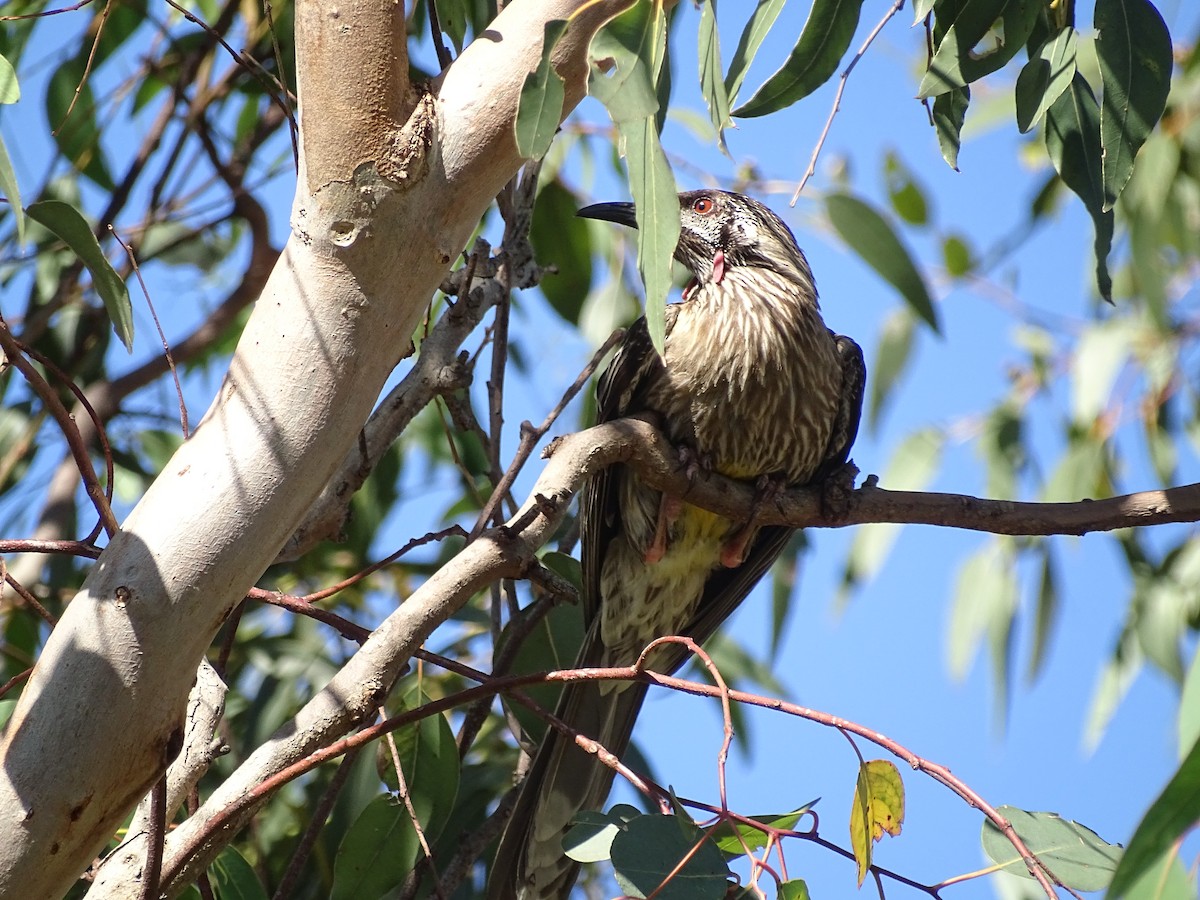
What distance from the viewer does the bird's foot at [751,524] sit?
2639mm

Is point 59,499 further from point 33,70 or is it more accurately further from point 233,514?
point 233,514

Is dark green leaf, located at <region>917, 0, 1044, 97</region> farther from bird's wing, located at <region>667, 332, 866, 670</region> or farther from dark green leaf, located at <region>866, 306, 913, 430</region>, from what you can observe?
dark green leaf, located at <region>866, 306, 913, 430</region>

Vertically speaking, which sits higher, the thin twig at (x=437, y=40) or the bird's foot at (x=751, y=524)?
the thin twig at (x=437, y=40)

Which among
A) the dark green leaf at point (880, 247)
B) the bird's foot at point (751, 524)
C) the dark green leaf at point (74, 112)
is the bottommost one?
the bird's foot at point (751, 524)

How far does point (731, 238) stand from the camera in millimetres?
3375

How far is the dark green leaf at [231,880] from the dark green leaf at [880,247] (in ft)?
6.26

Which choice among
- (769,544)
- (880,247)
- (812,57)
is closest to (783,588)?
(769,544)

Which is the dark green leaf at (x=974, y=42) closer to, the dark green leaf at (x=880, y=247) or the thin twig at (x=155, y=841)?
the dark green leaf at (x=880, y=247)

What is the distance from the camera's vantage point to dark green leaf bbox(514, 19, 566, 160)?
4.33ft

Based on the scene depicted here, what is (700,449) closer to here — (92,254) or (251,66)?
(251,66)

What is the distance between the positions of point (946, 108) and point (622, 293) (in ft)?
6.82

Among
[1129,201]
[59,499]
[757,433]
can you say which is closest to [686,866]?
[757,433]

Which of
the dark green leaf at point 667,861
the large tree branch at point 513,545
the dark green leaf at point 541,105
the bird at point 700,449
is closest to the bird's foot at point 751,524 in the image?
the bird at point 700,449

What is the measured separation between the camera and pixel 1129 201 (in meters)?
4.26
